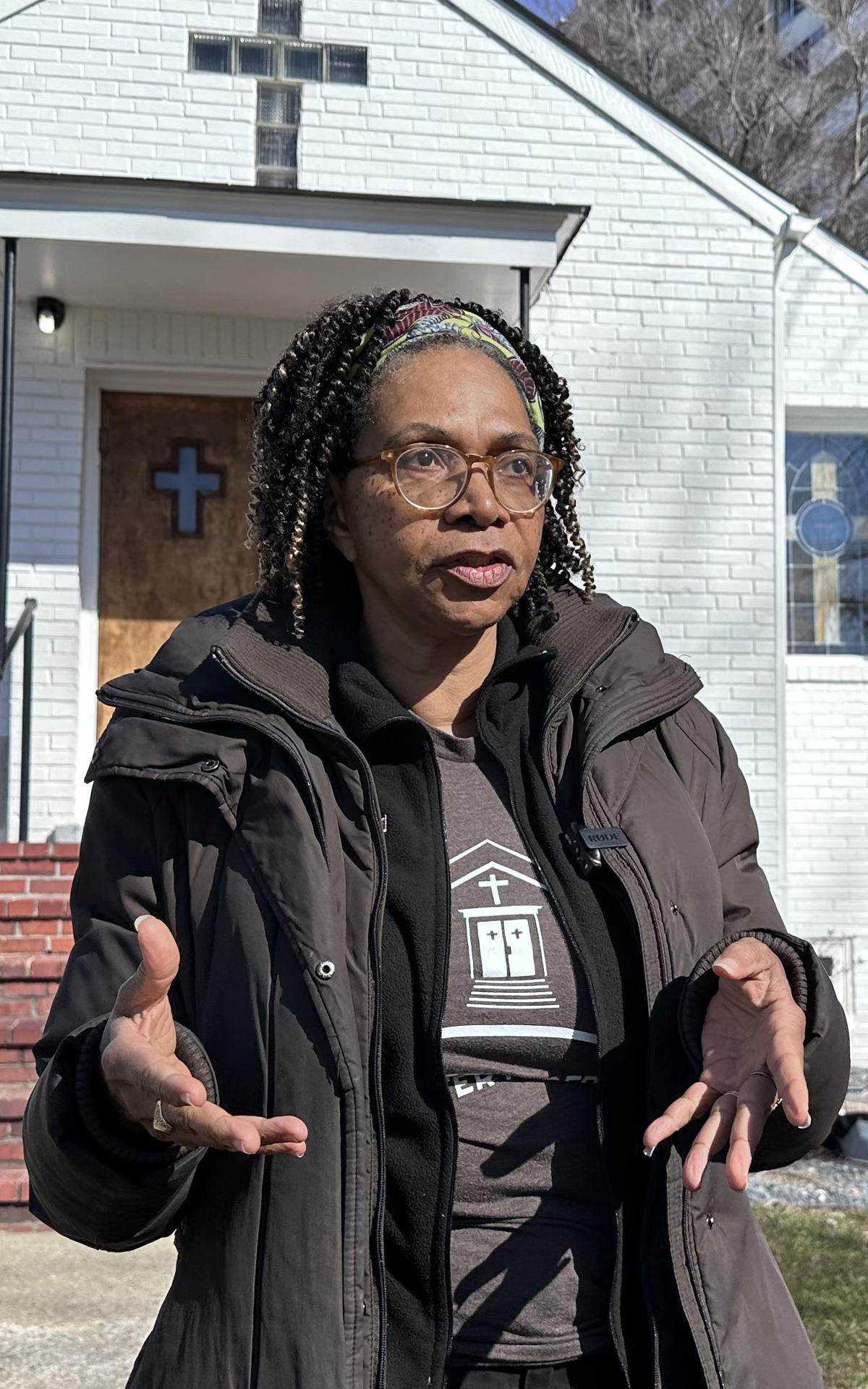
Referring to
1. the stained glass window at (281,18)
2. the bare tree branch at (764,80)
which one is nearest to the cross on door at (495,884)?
the stained glass window at (281,18)

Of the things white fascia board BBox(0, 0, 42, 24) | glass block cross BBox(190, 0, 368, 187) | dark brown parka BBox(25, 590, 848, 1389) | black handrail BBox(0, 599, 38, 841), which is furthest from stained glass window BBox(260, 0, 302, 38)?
dark brown parka BBox(25, 590, 848, 1389)

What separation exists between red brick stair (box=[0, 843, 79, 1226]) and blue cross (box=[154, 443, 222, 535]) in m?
2.71

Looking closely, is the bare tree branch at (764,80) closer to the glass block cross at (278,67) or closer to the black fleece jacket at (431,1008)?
the glass block cross at (278,67)

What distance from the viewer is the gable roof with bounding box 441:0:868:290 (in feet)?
28.5

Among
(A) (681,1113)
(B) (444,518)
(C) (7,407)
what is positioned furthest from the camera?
(C) (7,407)

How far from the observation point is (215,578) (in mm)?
8508

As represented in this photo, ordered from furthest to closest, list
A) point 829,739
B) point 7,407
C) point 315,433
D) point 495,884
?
point 829,739 → point 7,407 → point 315,433 → point 495,884

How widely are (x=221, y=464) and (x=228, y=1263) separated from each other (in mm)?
7378

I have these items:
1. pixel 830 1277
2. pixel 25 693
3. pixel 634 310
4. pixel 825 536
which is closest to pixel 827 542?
pixel 825 536

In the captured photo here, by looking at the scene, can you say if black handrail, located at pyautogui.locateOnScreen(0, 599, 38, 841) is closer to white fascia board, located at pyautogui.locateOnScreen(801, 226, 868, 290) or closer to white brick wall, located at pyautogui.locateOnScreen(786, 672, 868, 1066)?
white brick wall, located at pyautogui.locateOnScreen(786, 672, 868, 1066)

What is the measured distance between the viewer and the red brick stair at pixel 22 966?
17.5 ft

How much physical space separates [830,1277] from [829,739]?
16.1 feet

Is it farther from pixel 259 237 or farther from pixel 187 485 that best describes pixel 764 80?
pixel 259 237

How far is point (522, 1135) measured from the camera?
5.63 feet
